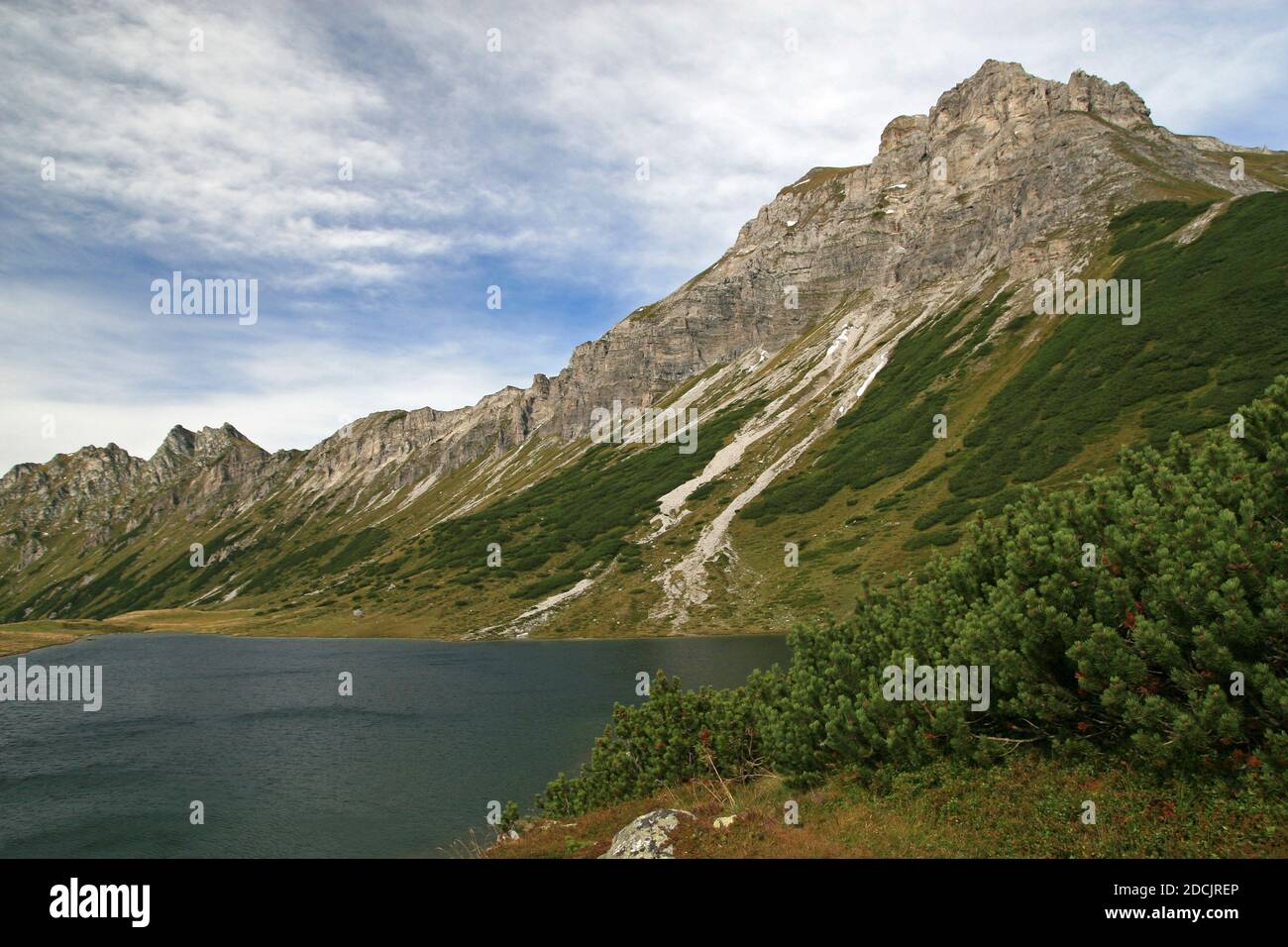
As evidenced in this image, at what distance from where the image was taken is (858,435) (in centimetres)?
14638

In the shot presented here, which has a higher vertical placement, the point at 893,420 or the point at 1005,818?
the point at 893,420

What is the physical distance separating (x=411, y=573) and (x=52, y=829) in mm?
141499

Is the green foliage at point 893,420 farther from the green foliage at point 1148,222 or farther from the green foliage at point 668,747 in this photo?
the green foliage at point 668,747

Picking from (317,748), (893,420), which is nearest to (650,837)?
(317,748)

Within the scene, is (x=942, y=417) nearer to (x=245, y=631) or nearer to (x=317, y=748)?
(x=317, y=748)

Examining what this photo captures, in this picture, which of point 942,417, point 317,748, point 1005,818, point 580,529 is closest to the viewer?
point 1005,818

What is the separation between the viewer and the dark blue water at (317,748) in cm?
3966

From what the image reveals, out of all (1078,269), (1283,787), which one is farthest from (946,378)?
(1283,787)

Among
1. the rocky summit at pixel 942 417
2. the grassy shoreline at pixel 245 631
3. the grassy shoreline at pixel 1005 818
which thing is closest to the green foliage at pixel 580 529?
the rocky summit at pixel 942 417

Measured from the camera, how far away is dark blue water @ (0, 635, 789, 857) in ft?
130

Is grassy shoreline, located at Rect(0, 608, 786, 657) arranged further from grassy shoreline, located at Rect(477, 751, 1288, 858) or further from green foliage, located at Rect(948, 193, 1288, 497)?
grassy shoreline, located at Rect(477, 751, 1288, 858)

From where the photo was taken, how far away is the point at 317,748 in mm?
56688

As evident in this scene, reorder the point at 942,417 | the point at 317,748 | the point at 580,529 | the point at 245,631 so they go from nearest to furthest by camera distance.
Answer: the point at 317,748, the point at 942,417, the point at 580,529, the point at 245,631
